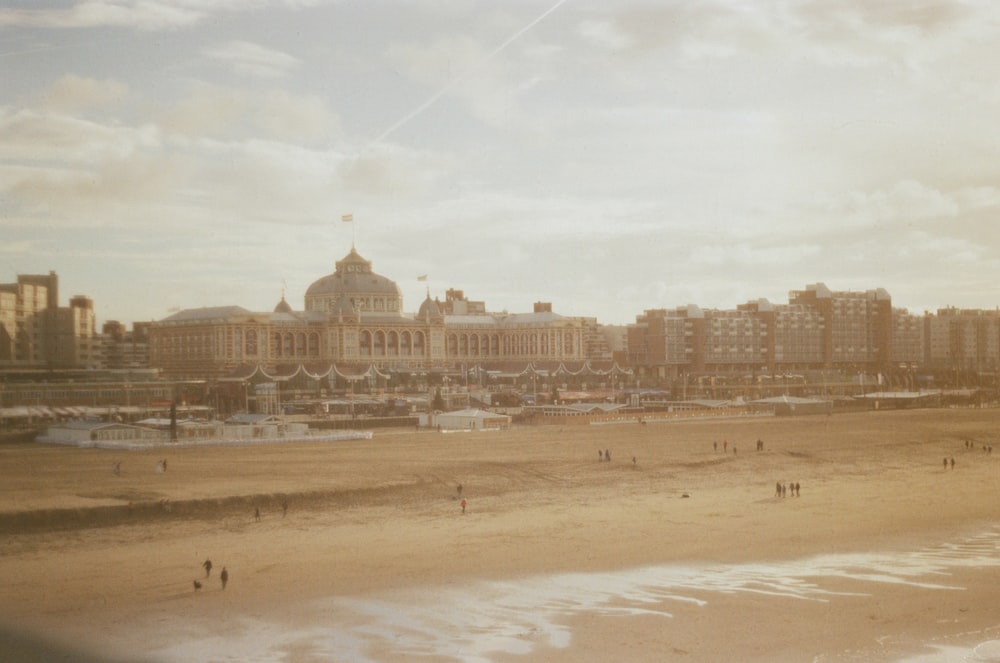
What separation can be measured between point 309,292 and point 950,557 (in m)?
101

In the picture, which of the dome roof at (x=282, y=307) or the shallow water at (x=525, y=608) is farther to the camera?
the dome roof at (x=282, y=307)

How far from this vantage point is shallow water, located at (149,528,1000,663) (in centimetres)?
1836

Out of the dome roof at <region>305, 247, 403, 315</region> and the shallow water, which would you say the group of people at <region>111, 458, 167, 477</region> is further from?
the dome roof at <region>305, 247, 403, 315</region>

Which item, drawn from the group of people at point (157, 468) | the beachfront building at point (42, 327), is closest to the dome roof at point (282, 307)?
the beachfront building at point (42, 327)

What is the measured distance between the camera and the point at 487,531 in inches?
1155

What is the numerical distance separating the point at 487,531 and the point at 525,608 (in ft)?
27.0

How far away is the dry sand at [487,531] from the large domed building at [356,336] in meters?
49.6

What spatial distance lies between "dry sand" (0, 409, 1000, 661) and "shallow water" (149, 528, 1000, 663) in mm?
403

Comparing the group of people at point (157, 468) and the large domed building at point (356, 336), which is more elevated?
the large domed building at point (356, 336)

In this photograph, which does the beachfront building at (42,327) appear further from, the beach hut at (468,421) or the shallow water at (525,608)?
the shallow water at (525,608)

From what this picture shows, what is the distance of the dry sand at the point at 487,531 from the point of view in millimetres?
19719

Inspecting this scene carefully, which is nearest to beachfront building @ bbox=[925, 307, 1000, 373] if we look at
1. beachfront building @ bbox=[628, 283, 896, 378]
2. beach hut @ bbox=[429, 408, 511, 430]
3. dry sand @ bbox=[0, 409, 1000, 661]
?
beachfront building @ bbox=[628, 283, 896, 378]

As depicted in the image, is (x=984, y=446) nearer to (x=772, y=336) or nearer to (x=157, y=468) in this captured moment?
(x=157, y=468)

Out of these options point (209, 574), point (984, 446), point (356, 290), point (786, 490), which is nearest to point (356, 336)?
point (356, 290)
